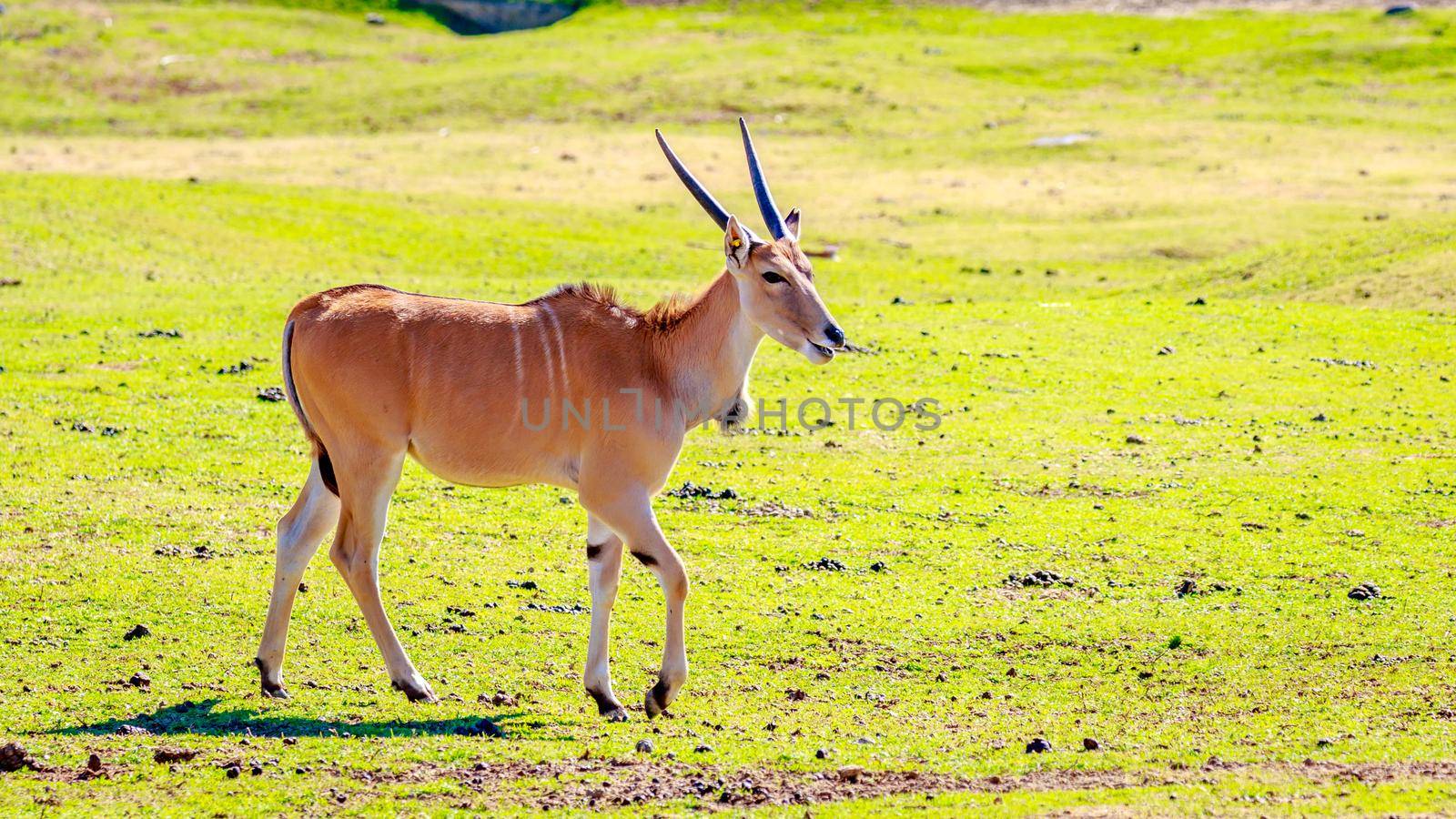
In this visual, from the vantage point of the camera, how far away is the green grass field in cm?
853

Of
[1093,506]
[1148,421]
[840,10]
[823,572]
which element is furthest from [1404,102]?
[823,572]

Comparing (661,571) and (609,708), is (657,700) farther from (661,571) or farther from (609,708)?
(661,571)

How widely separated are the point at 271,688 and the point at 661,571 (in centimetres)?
239

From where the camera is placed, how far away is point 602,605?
9781mm

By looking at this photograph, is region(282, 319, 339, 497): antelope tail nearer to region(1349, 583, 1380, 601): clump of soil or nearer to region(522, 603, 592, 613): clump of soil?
region(522, 603, 592, 613): clump of soil

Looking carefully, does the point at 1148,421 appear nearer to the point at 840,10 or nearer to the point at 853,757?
the point at 853,757

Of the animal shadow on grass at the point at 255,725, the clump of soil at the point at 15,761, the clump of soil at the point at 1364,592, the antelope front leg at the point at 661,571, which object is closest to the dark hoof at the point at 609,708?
the antelope front leg at the point at 661,571

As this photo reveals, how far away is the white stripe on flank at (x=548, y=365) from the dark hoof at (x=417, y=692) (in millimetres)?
1841

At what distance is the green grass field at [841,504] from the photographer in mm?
8531

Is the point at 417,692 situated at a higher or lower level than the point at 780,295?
lower

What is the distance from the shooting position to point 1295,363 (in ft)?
67.2

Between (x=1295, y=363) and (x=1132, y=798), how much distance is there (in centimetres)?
1385

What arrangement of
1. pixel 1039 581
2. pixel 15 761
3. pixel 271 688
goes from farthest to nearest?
pixel 1039 581 < pixel 271 688 < pixel 15 761

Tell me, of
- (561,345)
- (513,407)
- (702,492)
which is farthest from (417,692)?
(702,492)
